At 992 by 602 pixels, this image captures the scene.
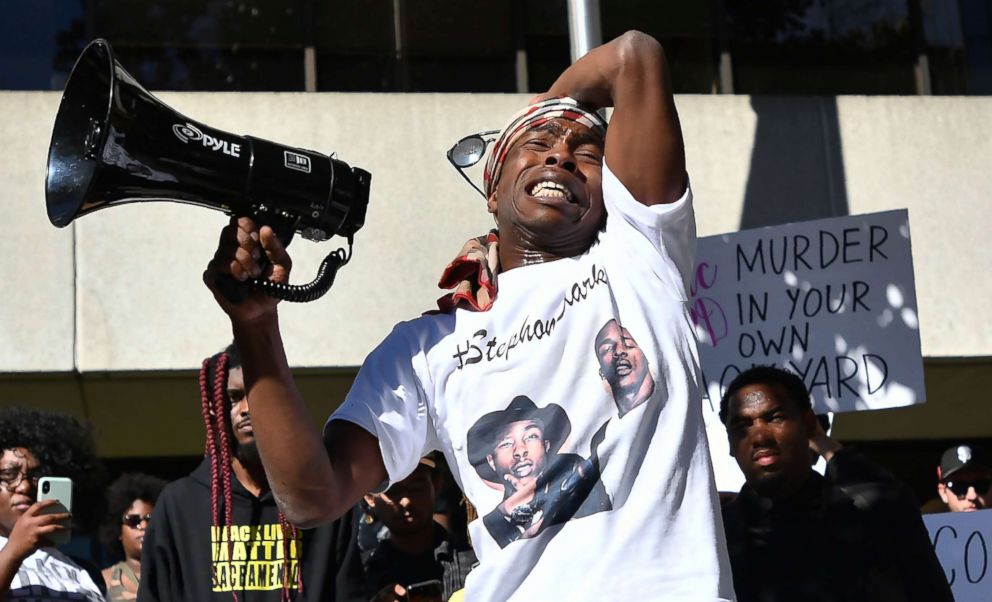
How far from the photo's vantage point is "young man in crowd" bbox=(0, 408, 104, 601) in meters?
4.07

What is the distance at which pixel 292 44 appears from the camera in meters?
8.04

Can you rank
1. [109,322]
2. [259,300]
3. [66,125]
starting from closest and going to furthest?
[259,300]
[66,125]
[109,322]

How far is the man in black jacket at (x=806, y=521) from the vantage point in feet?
13.0

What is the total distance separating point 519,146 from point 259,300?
0.63 m

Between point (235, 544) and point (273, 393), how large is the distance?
6.67 ft

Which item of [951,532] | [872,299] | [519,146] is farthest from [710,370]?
[519,146]

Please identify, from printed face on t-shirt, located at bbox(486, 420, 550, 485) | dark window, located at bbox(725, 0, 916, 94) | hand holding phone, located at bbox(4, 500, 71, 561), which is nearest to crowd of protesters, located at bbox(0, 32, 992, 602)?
printed face on t-shirt, located at bbox(486, 420, 550, 485)

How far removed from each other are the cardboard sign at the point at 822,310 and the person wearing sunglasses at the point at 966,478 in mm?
1115

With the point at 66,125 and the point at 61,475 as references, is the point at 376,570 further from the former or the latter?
the point at 66,125

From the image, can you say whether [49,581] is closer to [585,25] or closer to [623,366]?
[623,366]

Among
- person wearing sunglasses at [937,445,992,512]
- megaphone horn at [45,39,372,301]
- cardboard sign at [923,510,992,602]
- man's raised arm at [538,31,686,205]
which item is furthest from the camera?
person wearing sunglasses at [937,445,992,512]

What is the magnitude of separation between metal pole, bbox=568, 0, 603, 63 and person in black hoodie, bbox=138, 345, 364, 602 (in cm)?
223

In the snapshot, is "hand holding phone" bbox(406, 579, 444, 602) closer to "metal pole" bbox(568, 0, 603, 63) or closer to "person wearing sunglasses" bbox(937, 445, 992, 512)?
"metal pole" bbox(568, 0, 603, 63)

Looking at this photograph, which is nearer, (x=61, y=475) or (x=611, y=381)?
(x=611, y=381)
